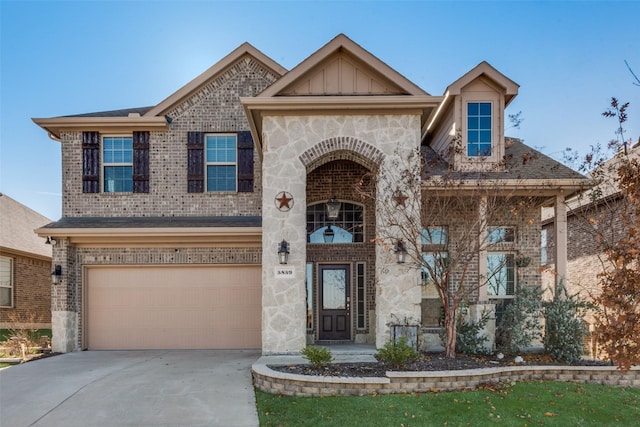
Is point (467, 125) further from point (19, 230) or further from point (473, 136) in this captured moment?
point (19, 230)

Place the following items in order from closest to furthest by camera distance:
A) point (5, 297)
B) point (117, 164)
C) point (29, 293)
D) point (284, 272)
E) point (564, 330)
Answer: point (564, 330), point (284, 272), point (117, 164), point (5, 297), point (29, 293)

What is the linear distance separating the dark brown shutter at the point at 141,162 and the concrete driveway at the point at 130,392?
14.3 ft

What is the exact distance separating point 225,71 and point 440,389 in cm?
946

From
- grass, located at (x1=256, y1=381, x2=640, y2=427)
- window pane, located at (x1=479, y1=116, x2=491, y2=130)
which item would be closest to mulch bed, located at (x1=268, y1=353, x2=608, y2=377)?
grass, located at (x1=256, y1=381, x2=640, y2=427)

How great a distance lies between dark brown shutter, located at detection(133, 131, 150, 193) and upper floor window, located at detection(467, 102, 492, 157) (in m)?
8.39

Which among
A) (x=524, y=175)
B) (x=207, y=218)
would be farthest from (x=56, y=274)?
(x=524, y=175)

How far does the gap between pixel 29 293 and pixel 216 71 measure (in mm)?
10714

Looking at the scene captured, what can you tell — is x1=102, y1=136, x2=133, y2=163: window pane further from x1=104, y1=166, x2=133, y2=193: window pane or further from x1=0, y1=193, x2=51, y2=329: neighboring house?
x1=0, y1=193, x2=51, y2=329: neighboring house

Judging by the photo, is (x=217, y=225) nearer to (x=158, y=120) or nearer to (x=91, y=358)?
(x=158, y=120)

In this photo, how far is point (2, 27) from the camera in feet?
35.1

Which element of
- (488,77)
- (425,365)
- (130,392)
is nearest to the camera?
(130,392)

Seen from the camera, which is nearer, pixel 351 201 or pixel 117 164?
pixel 351 201

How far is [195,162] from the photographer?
1120 cm

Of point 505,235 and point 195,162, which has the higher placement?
point 195,162
